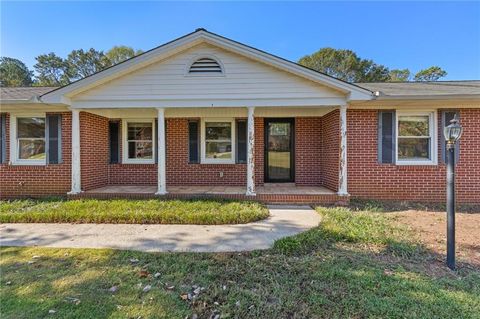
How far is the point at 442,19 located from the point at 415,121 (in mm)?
5584

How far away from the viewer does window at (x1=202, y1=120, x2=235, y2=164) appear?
9555 millimetres

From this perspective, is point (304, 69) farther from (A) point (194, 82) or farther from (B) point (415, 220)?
(B) point (415, 220)

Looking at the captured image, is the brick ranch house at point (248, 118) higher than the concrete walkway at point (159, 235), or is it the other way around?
the brick ranch house at point (248, 118)

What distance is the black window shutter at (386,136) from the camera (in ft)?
25.1

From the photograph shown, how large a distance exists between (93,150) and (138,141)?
1.54m

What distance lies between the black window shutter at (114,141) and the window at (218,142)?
3.15 m

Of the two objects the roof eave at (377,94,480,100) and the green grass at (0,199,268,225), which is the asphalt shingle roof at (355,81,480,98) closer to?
the roof eave at (377,94,480,100)

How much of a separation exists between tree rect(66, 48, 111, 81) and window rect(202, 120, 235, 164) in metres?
36.3

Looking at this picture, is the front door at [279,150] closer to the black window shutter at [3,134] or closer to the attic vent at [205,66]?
the attic vent at [205,66]

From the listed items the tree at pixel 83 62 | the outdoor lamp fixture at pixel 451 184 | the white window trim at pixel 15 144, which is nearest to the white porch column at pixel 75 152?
the white window trim at pixel 15 144

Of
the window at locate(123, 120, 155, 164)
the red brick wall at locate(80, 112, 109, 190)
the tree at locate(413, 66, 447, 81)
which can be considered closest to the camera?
the red brick wall at locate(80, 112, 109, 190)

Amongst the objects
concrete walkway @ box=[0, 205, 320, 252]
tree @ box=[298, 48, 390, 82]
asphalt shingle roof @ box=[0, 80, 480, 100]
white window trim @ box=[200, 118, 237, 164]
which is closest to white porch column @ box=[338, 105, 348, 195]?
asphalt shingle roof @ box=[0, 80, 480, 100]

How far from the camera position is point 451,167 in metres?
3.80

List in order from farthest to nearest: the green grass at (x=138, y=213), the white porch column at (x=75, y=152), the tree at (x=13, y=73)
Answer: the tree at (x=13, y=73) < the white porch column at (x=75, y=152) < the green grass at (x=138, y=213)
